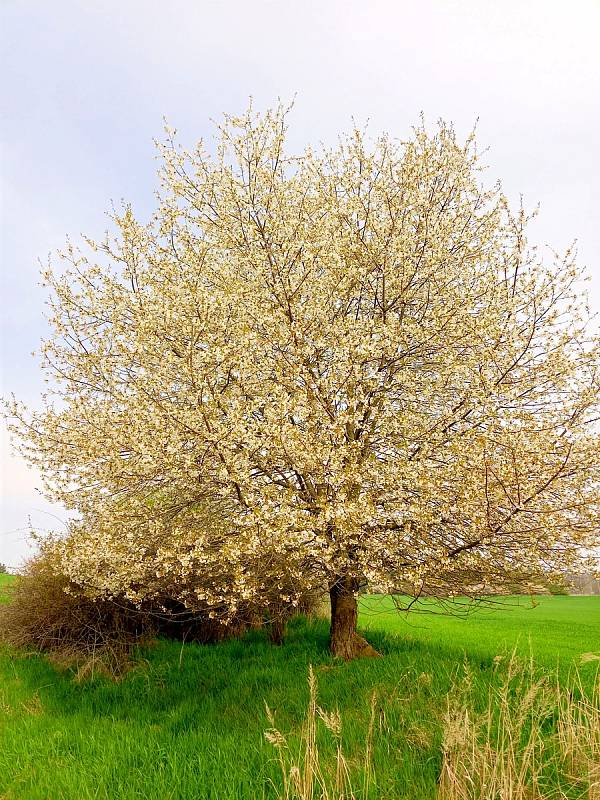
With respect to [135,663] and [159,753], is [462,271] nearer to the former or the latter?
[159,753]

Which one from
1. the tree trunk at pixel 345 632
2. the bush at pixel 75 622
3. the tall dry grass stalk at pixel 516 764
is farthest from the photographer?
the bush at pixel 75 622

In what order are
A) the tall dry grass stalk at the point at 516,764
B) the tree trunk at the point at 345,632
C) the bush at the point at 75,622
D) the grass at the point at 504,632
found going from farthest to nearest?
the bush at the point at 75,622
the grass at the point at 504,632
the tree trunk at the point at 345,632
the tall dry grass stalk at the point at 516,764

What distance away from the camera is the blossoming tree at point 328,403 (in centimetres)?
844

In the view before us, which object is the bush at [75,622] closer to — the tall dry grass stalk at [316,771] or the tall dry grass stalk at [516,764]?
the tall dry grass stalk at [316,771]

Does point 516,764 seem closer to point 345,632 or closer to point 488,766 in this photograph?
point 488,766

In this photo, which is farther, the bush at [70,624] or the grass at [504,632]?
the bush at [70,624]

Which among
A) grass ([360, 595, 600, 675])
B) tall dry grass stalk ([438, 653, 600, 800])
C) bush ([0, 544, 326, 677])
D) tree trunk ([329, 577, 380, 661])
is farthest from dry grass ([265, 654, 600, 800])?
bush ([0, 544, 326, 677])

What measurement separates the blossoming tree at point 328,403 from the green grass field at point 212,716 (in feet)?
5.22

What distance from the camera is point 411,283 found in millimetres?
10383

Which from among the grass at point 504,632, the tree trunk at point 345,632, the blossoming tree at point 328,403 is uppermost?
the blossoming tree at point 328,403

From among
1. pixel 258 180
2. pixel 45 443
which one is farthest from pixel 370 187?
pixel 45 443

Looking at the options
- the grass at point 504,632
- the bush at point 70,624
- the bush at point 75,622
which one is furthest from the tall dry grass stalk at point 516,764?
the bush at point 70,624

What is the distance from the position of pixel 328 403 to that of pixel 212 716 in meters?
5.48

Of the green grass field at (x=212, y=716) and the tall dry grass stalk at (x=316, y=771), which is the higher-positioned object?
the tall dry grass stalk at (x=316, y=771)
